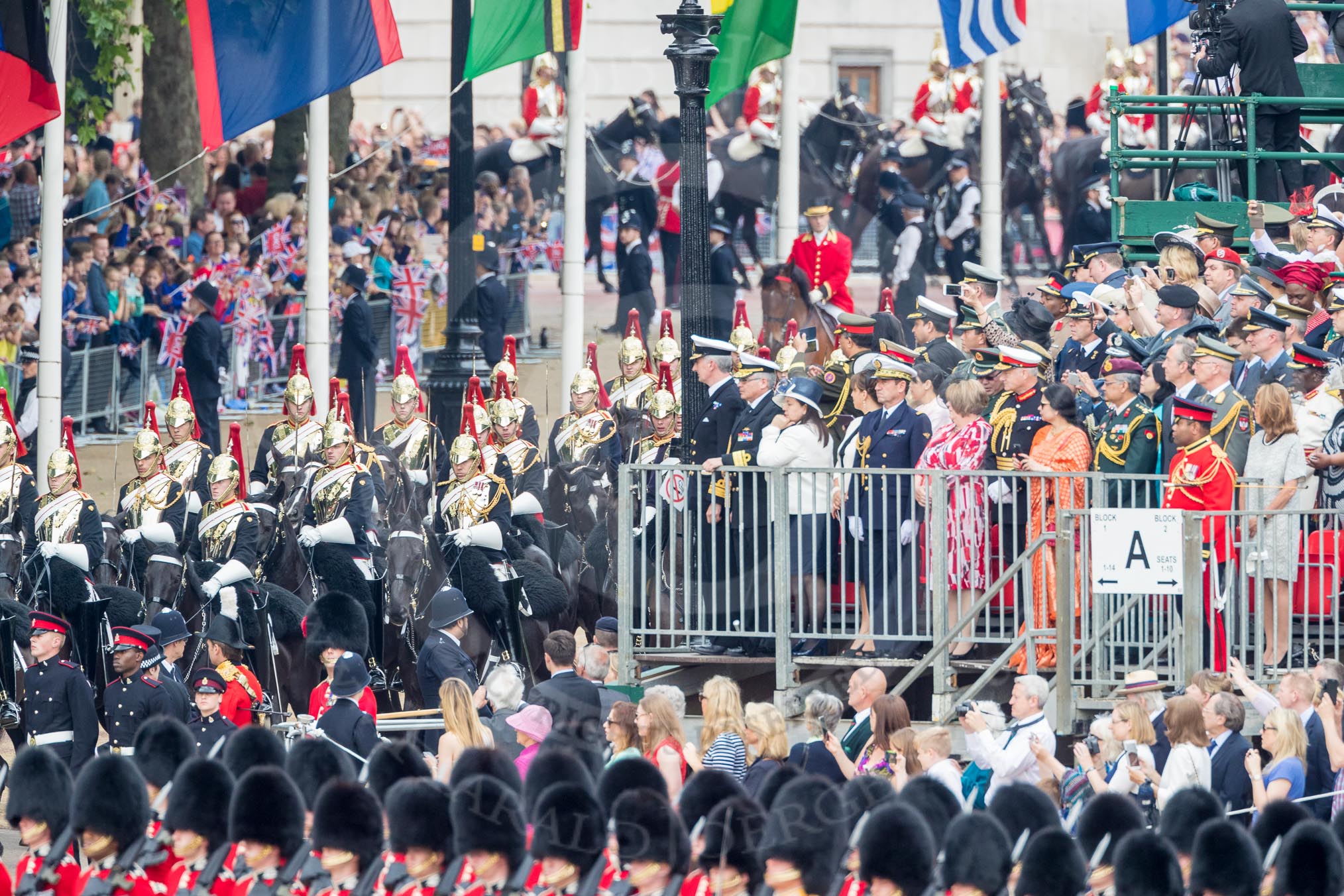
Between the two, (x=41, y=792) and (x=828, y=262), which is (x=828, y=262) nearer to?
(x=828, y=262)

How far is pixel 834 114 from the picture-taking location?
30.2m

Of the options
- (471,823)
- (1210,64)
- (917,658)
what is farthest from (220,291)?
(471,823)

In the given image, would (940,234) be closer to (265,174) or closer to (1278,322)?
(265,174)

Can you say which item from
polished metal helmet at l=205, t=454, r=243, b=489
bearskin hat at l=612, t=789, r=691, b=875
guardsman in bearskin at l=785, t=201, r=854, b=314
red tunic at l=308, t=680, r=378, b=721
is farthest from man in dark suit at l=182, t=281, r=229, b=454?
bearskin hat at l=612, t=789, r=691, b=875

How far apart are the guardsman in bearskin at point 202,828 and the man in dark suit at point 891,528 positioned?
12.7ft

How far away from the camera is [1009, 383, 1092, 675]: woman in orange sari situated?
13.5 metres

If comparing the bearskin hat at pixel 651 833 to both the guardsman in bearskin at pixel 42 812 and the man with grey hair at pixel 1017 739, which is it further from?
the guardsman in bearskin at pixel 42 812

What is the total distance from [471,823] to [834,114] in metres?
20.3

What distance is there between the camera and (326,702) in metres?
13.5

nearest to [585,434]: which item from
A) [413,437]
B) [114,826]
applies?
[413,437]

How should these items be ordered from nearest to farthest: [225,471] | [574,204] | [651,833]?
[651,833], [225,471], [574,204]

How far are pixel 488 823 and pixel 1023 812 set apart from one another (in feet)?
→ 6.40

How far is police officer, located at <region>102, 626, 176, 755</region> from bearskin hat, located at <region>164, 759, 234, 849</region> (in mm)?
2868

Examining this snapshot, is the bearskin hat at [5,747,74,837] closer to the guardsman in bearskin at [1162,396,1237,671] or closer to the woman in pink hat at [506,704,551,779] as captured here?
the woman in pink hat at [506,704,551,779]
